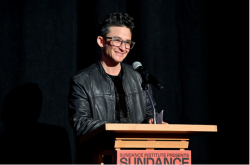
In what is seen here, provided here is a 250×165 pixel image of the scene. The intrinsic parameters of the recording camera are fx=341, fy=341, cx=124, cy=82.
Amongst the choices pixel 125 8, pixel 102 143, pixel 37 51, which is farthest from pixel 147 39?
pixel 102 143

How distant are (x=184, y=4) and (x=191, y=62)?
517 mm

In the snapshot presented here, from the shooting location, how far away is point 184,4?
298 centimetres

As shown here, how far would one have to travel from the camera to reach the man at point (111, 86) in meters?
2.11

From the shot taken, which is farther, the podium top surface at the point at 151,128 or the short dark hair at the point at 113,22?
the short dark hair at the point at 113,22

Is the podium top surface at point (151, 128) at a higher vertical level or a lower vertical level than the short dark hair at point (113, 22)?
lower

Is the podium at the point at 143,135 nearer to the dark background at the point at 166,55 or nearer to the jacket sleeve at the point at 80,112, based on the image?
the jacket sleeve at the point at 80,112

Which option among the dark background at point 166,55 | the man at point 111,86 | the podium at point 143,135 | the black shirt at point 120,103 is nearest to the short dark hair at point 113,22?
the man at point 111,86

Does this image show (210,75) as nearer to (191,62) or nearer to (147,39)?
(191,62)

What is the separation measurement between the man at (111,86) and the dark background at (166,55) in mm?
469

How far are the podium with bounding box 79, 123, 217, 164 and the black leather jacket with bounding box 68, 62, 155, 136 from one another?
0.28m

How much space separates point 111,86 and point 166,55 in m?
0.84

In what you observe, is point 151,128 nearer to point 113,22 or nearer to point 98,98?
point 98,98

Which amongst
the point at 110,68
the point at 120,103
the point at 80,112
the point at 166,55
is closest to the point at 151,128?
the point at 80,112

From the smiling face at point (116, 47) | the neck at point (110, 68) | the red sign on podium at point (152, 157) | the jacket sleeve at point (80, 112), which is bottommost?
the red sign on podium at point (152, 157)
